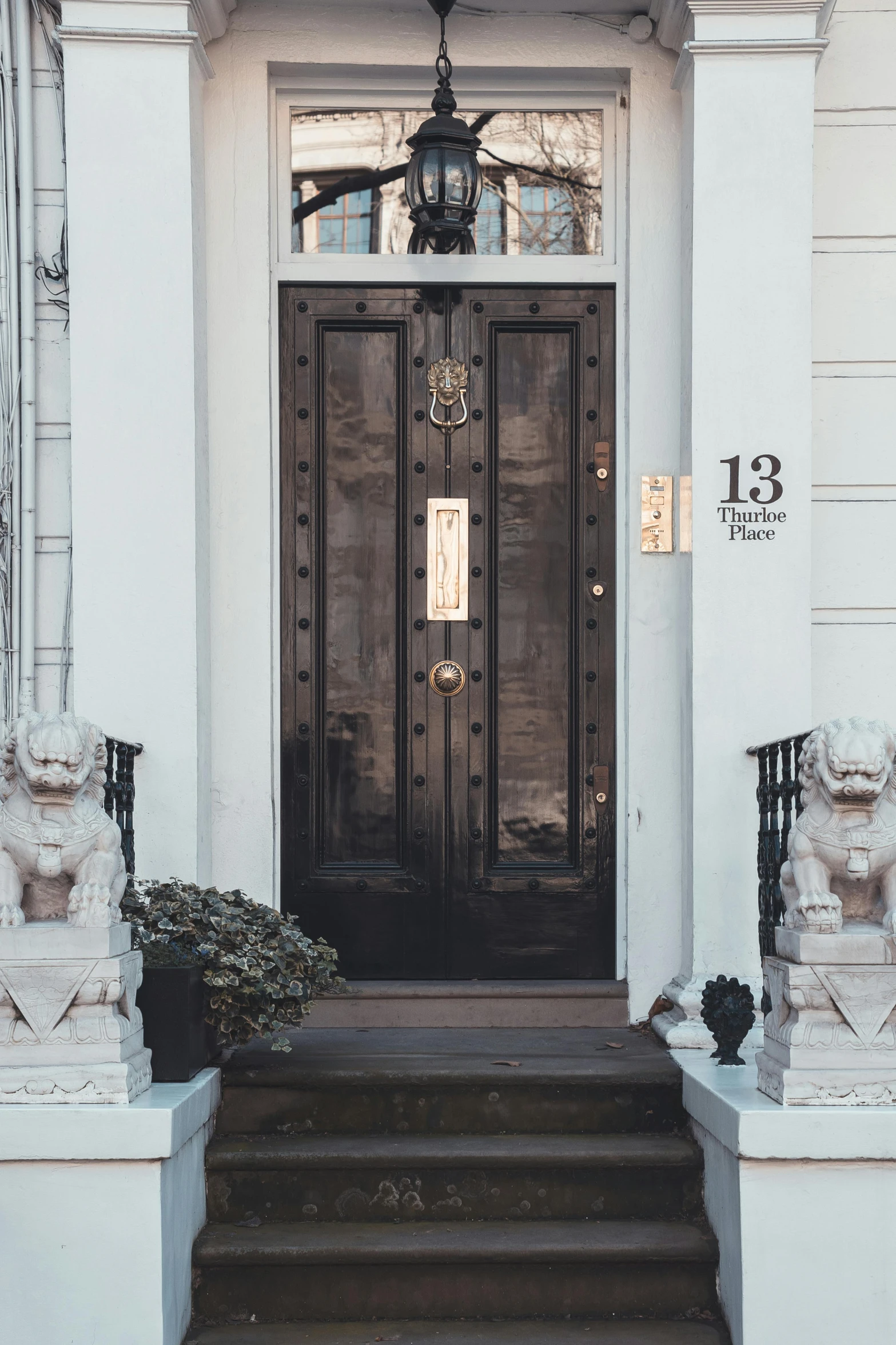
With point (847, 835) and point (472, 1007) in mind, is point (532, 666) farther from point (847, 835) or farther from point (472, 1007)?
point (847, 835)

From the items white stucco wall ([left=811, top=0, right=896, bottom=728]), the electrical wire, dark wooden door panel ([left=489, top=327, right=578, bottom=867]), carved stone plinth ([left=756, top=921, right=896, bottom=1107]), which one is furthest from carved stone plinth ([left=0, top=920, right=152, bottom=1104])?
the electrical wire

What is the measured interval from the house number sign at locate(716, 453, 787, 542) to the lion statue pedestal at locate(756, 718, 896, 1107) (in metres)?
1.30

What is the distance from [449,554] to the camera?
228 inches

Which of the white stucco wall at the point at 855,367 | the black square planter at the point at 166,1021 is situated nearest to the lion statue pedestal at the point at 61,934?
the black square planter at the point at 166,1021

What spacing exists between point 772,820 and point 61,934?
2.28 meters

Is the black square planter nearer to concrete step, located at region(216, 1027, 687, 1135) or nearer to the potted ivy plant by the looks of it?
the potted ivy plant

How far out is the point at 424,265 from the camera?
5.81 meters

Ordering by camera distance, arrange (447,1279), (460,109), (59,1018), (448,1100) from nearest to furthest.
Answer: (59,1018), (447,1279), (448,1100), (460,109)

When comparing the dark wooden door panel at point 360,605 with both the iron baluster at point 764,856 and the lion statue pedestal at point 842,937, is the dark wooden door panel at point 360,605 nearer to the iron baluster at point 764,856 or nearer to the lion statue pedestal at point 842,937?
the iron baluster at point 764,856

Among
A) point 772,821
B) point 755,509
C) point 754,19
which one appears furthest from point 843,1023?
point 754,19

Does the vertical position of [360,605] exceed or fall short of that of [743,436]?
it falls short

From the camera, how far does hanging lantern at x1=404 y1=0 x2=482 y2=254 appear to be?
5.46 meters

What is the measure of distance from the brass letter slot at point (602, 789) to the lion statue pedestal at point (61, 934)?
7.24ft

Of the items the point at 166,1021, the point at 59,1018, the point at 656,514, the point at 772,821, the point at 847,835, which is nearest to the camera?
the point at 59,1018
